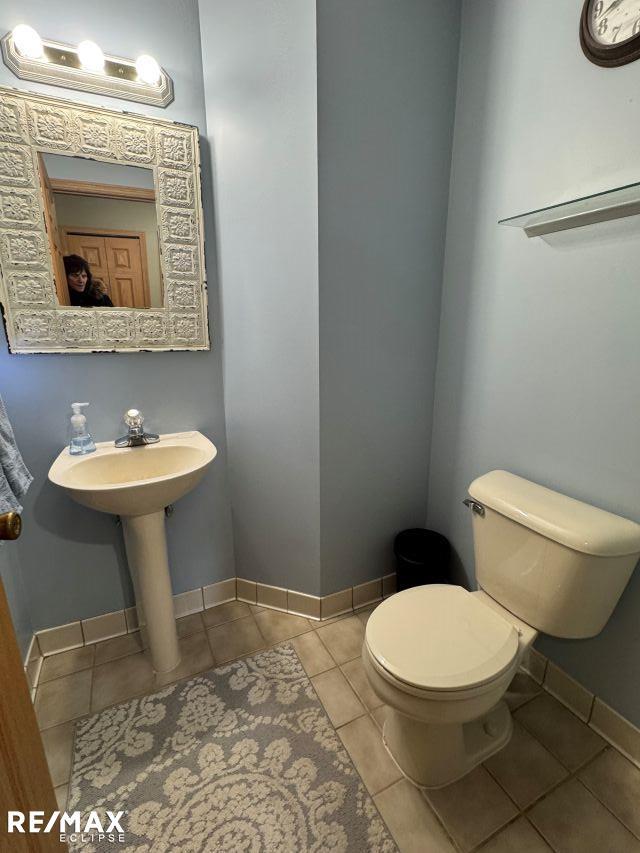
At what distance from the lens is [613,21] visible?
1.04 metres

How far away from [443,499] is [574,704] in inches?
32.4

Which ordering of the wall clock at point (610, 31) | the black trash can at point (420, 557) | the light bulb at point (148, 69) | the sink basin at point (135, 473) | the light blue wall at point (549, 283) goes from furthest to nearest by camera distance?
the black trash can at point (420, 557) → the light bulb at point (148, 69) → the sink basin at point (135, 473) → the light blue wall at point (549, 283) → the wall clock at point (610, 31)

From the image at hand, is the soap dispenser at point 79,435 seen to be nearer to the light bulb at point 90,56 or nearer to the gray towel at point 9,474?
the gray towel at point 9,474

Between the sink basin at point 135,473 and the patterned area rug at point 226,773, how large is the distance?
2.36ft

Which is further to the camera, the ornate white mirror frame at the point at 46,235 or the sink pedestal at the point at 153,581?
the sink pedestal at the point at 153,581

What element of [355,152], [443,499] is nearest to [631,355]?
[443,499]

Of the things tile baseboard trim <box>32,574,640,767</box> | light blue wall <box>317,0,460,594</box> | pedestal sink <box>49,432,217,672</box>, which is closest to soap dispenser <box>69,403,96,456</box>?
pedestal sink <box>49,432,217,672</box>

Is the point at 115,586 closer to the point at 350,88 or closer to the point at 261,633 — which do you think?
the point at 261,633

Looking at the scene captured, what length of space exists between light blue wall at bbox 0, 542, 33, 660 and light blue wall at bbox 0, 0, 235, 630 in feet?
0.10

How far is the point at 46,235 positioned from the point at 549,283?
164cm

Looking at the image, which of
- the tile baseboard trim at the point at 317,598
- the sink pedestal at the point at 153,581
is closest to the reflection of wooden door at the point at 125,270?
the sink pedestal at the point at 153,581

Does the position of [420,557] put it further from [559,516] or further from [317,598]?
[559,516]

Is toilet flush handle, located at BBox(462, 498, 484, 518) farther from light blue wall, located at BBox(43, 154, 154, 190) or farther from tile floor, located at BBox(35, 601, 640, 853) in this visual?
light blue wall, located at BBox(43, 154, 154, 190)

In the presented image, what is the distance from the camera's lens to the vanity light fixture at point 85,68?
1.21m
